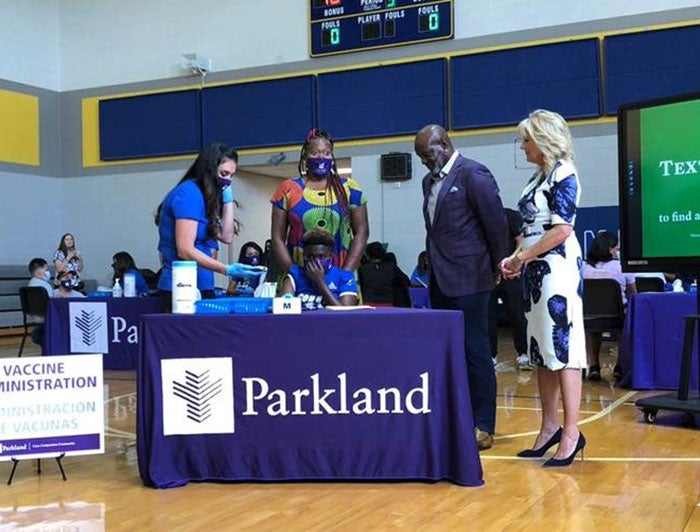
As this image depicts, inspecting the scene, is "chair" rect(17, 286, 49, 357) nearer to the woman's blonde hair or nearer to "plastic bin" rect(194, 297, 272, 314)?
"plastic bin" rect(194, 297, 272, 314)

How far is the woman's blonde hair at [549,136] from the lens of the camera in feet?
11.3

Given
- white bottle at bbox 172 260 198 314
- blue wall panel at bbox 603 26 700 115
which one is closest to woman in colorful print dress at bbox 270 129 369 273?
white bottle at bbox 172 260 198 314

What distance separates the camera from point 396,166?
1095cm

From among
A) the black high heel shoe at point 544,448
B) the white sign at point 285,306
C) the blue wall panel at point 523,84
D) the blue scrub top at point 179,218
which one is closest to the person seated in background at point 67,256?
the blue wall panel at point 523,84

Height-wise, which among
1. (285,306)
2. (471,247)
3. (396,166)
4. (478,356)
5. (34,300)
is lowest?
(478,356)

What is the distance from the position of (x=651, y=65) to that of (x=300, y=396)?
7949mm

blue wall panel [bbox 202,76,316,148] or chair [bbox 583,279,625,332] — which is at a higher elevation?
blue wall panel [bbox 202,76,316,148]

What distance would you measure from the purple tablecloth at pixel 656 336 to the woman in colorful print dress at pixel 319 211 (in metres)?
2.85

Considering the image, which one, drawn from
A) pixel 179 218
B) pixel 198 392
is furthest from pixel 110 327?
pixel 198 392

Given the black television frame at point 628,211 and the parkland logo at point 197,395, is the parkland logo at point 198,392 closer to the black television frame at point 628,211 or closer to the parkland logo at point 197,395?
the parkland logo at point 197,395

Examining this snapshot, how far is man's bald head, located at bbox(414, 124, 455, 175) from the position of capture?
371 cm

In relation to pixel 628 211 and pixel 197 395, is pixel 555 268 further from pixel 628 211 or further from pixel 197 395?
pixel 197 395

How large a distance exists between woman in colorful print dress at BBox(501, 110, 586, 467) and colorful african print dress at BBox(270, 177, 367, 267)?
0.74 meters

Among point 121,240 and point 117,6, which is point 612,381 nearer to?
point 121,240
